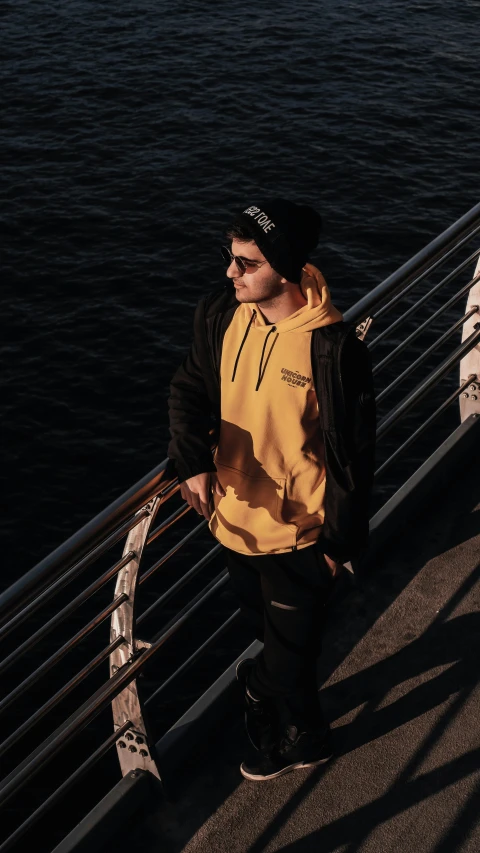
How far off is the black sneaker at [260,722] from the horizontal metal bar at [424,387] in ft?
3.69

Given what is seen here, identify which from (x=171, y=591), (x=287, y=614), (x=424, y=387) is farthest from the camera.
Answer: (x=424, y=387)

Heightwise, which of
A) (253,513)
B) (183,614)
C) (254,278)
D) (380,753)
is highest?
(254,278)

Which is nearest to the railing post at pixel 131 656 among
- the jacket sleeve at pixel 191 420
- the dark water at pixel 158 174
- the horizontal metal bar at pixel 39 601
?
the jacket sleeve at pixel 191 420

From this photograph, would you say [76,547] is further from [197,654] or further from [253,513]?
[197,654]

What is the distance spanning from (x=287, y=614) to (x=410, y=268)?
1413 millimetres

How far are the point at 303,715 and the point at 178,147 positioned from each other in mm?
20176

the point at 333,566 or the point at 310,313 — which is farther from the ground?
the point at 310,313

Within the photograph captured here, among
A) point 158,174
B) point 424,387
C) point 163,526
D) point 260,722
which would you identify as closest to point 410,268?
point 424,387

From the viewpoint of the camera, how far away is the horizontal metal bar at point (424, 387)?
4.14m

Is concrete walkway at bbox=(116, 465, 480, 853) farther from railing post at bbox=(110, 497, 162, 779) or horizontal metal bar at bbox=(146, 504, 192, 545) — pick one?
horizontal metal bar at bbox=(146, 504, 192, 545)

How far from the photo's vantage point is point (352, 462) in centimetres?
296

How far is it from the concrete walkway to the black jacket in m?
0.86

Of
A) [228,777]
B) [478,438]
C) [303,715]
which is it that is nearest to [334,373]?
[303,715]

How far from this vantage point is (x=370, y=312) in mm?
3664
